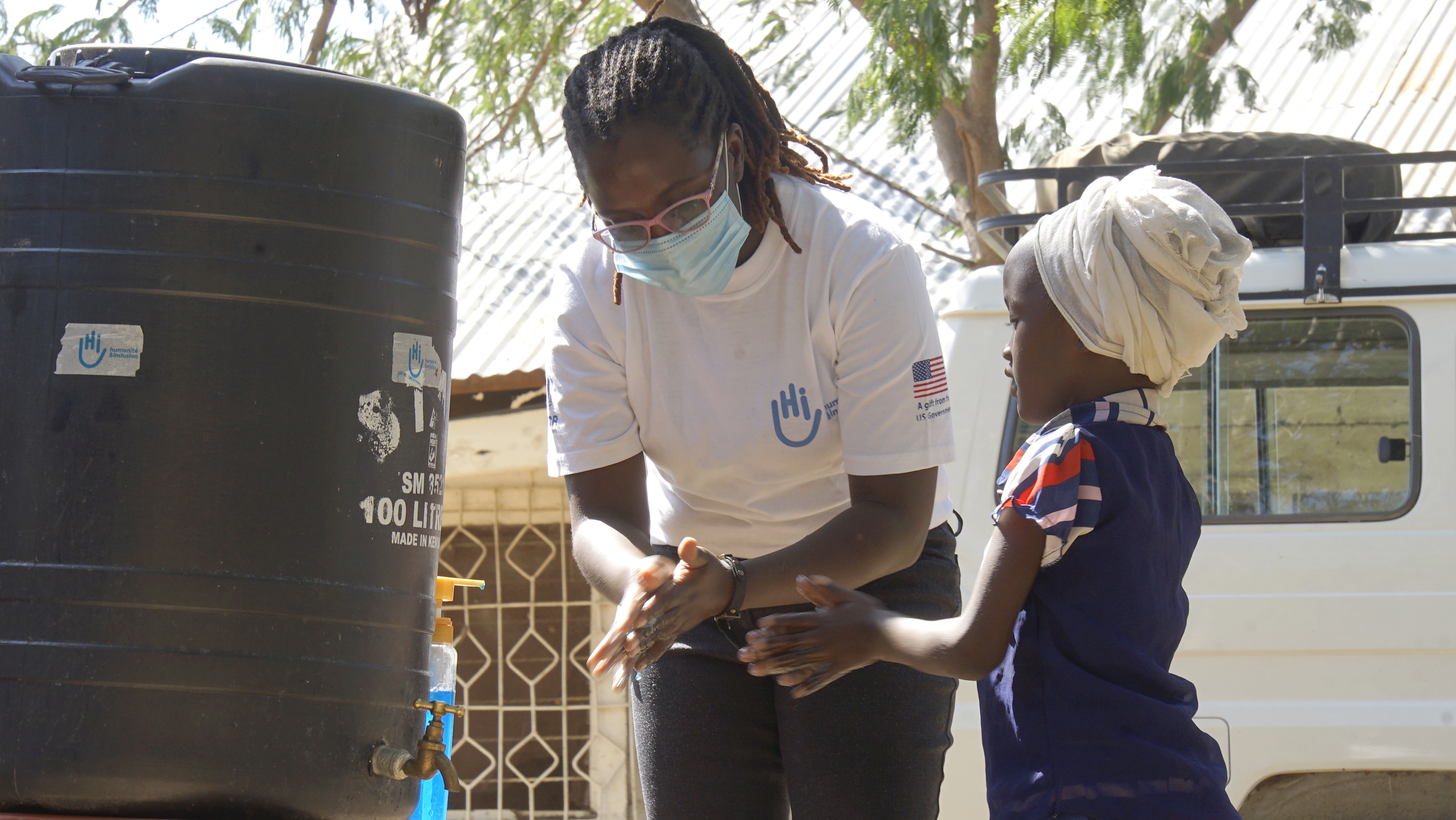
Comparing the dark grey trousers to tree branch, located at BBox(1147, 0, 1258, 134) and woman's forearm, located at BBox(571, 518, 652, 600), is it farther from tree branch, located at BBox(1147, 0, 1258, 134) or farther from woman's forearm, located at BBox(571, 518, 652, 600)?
tree branch, located at BBox(1147, 0, 1258, 134)

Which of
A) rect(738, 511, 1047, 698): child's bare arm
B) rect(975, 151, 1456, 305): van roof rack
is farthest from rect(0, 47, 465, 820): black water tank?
rect(975, 151, 1456, 305): van roof rack

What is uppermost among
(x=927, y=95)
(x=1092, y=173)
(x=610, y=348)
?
(x=927, y=95)

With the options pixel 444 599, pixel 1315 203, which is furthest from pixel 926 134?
pixel 444 599

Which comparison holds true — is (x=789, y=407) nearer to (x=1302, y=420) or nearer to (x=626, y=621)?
(x=626, y=621)

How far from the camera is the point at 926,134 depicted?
6.67m

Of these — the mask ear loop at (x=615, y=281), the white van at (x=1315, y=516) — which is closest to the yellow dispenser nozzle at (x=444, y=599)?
the mask ear loop at (x=615, y=281)

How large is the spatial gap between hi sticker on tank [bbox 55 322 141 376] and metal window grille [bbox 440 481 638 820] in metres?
4.29

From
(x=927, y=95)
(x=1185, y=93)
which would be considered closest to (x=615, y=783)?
(x=927, y=95)

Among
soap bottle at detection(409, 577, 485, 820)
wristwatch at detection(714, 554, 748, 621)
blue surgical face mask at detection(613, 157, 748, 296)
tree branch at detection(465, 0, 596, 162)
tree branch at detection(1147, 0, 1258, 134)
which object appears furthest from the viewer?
tree branch at detection(465, 0, 596, 162)

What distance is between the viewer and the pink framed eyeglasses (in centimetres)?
198

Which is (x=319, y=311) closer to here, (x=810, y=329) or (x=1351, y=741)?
(x=810, y=329)

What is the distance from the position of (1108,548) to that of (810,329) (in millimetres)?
549

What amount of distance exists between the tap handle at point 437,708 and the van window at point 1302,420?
193cm

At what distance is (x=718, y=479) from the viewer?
2.12 metres
